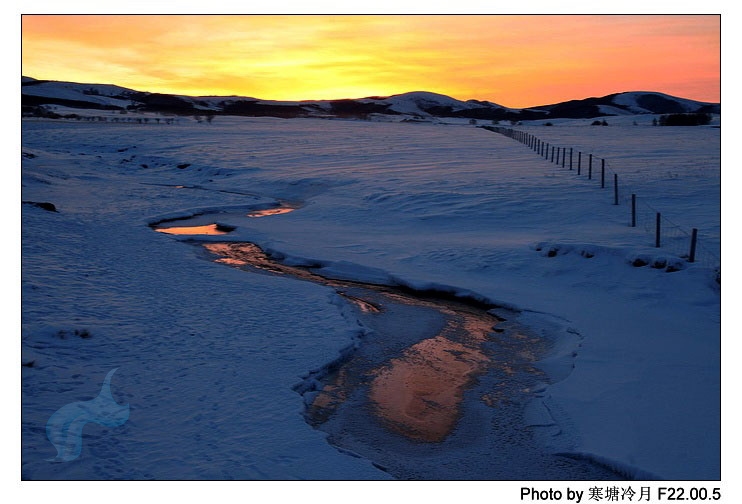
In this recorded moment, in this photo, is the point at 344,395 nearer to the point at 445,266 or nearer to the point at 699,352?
the point at 699,352

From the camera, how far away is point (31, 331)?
363 inches

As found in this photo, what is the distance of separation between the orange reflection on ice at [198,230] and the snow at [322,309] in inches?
29.9

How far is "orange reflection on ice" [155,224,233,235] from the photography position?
61.9 ft

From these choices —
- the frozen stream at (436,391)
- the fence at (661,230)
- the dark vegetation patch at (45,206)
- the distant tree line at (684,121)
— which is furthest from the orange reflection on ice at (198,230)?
the distant tree line at (684,121)

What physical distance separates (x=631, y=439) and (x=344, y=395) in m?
3.42

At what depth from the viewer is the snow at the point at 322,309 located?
682cm

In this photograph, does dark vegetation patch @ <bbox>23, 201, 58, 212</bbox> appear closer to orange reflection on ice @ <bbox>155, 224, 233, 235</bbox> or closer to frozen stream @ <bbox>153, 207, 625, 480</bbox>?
orange reflection on ice @ <bbox>155, 224, 233, 235</bbox>

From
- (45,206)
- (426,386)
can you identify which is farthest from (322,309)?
(45,206)

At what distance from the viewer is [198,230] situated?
19.4 m

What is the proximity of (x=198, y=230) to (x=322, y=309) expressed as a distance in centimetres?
905

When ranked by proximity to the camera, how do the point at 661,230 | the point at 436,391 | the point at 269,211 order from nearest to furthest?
the point at 436,391
the point at 661,230
the point at 269,211

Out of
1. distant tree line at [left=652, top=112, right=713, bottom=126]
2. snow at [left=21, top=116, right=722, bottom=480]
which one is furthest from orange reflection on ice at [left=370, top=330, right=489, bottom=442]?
distant tree line at [left=652, top=112, right=713, bottom=126]

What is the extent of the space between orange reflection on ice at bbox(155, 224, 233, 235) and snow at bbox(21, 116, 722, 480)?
0.76 meters

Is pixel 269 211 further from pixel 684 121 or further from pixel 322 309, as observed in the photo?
pixel 684 121
